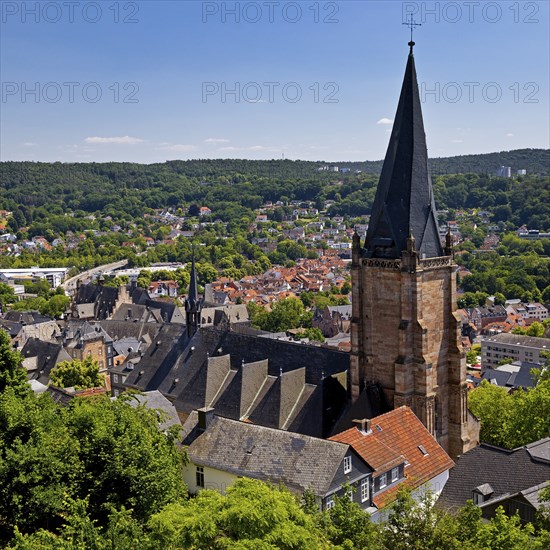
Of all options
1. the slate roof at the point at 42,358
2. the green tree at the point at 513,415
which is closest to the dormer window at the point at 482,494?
the green tree at the point at 513,415

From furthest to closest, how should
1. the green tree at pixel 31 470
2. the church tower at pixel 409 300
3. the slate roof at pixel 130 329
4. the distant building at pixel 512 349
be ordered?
1. the slate roof at pixel 130 329
2. the distant building at pixel 512 349
3. the church tower at pixel 409 300
4. the green tree at pixel 31 470

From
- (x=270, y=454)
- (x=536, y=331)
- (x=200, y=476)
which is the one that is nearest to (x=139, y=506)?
(x=270, y=454)

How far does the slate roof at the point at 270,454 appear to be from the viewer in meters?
31.3

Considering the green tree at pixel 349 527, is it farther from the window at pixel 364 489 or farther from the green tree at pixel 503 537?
the window at pixel 364 489

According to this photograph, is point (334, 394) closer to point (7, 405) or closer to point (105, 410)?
point (105, 410)

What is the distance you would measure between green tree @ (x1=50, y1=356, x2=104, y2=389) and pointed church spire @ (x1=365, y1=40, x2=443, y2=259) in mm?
36969

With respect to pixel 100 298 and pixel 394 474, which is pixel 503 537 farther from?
pixel 100 298

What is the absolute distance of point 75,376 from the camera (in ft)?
224

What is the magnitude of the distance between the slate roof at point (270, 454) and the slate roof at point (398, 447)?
144 centimetres

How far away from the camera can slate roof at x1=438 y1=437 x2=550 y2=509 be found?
3244 centimetres

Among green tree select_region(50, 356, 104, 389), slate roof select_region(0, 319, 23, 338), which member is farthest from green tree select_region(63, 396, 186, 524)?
slate roof select_region(0, 319, 23, 338)

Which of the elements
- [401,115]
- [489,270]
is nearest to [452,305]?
[401,115]

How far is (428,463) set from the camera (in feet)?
117

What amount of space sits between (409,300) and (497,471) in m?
9.67
